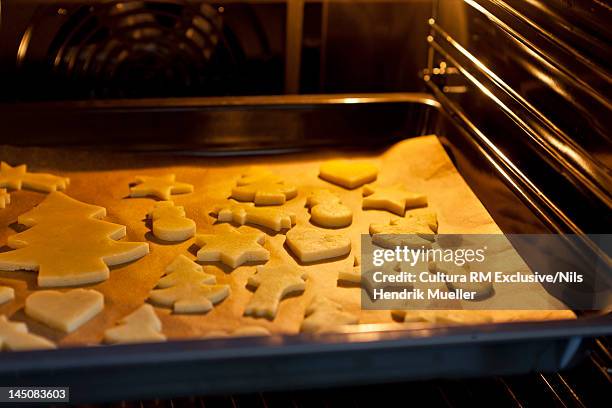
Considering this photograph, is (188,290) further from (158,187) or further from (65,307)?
(158,187)

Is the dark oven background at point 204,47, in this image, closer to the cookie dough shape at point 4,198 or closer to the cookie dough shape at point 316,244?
the cookie dough shape at point 4,198

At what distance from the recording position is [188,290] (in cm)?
121

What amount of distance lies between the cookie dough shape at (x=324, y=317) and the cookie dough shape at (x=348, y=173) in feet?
1.34

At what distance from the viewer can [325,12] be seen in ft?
5.83

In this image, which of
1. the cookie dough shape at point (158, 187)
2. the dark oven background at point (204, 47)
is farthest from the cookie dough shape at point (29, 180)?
the dark oven background at point (204, 47)

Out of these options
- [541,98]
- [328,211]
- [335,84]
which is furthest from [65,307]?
[335,84]

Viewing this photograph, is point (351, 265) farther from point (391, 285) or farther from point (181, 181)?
point (181, 181)

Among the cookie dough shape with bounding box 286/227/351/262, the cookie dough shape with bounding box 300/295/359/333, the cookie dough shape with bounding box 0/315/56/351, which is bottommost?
the cookie dough shape with bounding box 0/315/56/351

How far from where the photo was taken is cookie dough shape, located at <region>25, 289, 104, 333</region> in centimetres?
113

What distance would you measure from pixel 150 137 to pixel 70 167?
6.2 inches

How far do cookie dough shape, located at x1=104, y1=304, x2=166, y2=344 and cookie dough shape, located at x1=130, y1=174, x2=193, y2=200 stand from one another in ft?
1.28

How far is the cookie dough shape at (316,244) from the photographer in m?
1.33

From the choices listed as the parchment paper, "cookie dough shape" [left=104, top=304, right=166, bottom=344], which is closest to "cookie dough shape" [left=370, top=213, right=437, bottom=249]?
the parchment paper

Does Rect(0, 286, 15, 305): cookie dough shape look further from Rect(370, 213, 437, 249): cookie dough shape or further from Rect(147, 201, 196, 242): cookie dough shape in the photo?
Rect(370, 213, 437, 249): cookie dough shape
